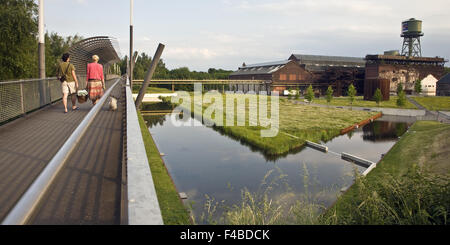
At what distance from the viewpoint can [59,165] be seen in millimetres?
1802

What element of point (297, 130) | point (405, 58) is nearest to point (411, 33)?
point (405, 58)

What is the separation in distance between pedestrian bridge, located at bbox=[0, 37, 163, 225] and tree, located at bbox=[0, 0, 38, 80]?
51.7 feet

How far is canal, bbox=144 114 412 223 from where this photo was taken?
13.4 metres

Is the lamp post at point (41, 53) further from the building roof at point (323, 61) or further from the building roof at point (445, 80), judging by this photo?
the building roof at point (445, 80)

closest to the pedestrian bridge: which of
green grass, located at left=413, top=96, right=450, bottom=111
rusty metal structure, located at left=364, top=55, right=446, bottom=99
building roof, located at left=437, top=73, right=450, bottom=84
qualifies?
green grass, located at left=413, top=96, right=450, bottom=111

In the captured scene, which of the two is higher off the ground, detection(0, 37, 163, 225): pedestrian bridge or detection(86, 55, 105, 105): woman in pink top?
detection(86, 55, 105, 105): woman in pink top

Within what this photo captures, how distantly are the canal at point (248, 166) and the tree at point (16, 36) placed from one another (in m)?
11.7

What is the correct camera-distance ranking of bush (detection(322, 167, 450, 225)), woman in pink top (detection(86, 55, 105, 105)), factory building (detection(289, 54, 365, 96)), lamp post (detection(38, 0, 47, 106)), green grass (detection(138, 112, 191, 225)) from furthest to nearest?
factory building (detection(289, 54, 365, 96)), lamp post (detection(38, 0, 47, 106)), woman in pink top (detection(86, 55, 105, 105)), green grass (detection(138, 112, 191, 225)), bush (detection(322, 167, 450, 225))

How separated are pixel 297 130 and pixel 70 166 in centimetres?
2565

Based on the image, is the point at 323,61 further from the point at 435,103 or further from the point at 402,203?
the point at 402,203

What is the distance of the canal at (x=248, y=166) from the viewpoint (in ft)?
43.9

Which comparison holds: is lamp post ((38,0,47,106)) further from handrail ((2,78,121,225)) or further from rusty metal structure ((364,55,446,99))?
rusty metal structure ((364,55,446,99))

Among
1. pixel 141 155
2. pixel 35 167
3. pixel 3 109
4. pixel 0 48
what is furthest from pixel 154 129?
pixel 141 155

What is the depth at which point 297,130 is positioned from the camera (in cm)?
2914
